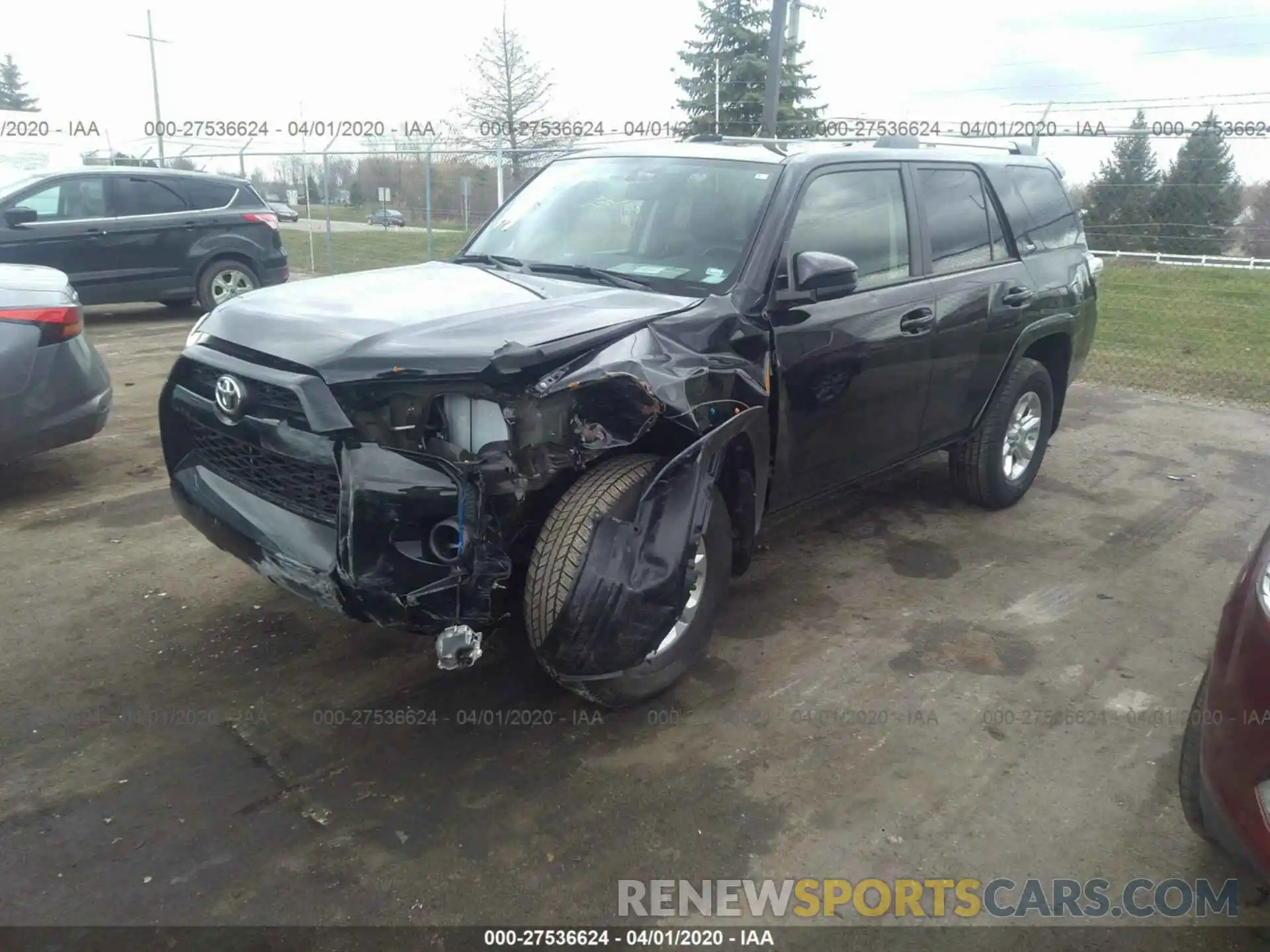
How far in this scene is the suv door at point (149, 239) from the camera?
10586 millimetres

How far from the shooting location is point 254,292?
368 cm

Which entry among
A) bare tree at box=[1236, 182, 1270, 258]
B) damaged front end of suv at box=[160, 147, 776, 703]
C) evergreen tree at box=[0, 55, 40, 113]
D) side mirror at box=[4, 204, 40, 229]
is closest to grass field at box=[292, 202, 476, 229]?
side mirror at box=[4, 204, 40, 229]

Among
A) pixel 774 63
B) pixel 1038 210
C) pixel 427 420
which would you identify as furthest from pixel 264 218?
pixel 427 420

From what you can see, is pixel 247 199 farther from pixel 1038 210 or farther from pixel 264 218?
pixel 1038 210

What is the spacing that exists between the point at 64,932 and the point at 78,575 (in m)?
2.33

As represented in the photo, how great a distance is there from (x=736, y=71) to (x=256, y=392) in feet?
72.2

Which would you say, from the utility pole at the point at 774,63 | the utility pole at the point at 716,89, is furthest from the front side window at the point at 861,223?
→ the utility pole at the point at 716,89

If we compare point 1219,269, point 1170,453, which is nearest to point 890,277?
point 1170,453

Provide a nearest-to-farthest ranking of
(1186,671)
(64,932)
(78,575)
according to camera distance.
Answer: (64,932) < (1186,671) < (78,575)

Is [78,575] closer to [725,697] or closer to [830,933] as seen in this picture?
[725,697]

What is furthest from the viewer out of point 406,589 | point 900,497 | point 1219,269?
point 1219,269

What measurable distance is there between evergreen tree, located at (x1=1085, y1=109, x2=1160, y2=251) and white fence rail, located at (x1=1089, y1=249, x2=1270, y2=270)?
0.36 metres

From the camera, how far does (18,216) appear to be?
32.3 ft

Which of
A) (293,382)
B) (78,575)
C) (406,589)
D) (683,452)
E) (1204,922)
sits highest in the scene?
(293,382)
